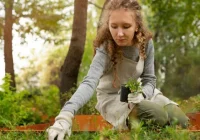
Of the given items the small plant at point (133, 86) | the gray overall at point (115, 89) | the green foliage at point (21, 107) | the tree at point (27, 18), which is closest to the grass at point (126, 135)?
the green foliage at point (21, 107)

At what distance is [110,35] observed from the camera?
10.3 feet

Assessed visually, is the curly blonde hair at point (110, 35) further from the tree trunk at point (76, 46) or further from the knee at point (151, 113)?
the tree trunk at point (76, 46)

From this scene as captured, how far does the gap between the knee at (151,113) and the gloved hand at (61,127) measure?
0.69m

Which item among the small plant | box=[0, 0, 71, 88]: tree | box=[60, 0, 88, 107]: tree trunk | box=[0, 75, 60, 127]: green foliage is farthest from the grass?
box=[0, 0, 71, 88]: tree

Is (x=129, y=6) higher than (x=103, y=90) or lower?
higher

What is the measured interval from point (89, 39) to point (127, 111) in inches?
473

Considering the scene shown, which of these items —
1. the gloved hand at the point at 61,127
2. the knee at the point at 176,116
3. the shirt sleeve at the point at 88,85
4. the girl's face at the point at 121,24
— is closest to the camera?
the gloved hand at the point at 61,127

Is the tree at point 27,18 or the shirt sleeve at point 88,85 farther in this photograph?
→ the tree at point 27,18

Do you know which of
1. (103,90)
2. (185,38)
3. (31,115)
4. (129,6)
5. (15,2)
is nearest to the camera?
(129,6)

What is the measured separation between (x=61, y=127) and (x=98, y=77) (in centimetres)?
62

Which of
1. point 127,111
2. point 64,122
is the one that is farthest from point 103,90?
point 64,122

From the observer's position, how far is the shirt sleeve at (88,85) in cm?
245

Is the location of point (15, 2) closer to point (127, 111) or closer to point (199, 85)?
point (127, 111)

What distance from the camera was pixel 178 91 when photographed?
19.0 metres
